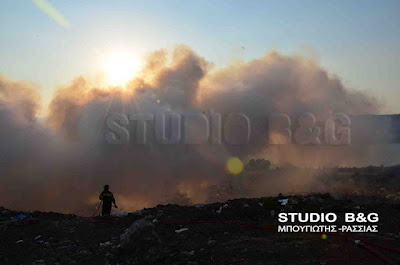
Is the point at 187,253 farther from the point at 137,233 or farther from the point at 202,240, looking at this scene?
the point at 137,233

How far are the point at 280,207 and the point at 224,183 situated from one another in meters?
29.2

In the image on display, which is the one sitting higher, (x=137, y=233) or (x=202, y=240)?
(x=137, y=233)

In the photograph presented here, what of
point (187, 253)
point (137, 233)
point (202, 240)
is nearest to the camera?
point (187, 253)

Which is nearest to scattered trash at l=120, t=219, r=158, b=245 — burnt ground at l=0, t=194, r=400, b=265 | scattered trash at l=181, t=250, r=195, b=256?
burnt ground at l=0, t=194, r=400, b=265

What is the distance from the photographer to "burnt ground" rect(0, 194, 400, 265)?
7191mm

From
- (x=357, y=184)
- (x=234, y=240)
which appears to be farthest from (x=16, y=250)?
(x=357, y=184)

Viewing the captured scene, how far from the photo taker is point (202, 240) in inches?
355

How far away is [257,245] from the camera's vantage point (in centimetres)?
806

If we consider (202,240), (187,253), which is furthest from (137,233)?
(202,240)

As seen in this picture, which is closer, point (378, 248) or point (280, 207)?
point (378, 248)

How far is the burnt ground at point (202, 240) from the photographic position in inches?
283

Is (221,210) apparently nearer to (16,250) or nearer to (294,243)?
(294,243)

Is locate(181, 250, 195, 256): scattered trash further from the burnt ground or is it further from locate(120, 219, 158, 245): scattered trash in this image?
locate(120, 219, 158, 245): scattered trash

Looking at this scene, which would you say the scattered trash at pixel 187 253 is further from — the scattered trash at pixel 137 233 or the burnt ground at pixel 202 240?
the scattered trash at pixel 137 233
